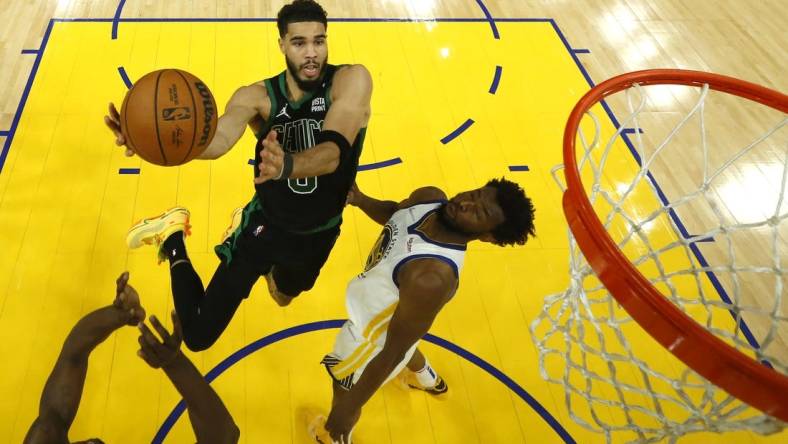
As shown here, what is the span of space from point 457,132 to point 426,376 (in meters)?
2.43

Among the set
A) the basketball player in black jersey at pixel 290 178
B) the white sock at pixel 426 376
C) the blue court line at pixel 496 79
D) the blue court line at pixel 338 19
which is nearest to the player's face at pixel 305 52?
the basketball player in black jersey at pixel 290 178

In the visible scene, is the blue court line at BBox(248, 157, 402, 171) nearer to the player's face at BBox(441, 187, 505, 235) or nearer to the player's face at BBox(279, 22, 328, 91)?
the player's face at BBox(279, 22, 328, 91)

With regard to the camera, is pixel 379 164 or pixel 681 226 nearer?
pixel 681 226

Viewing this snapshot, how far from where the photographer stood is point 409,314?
2.53 meters

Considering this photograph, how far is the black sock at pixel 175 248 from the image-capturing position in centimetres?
362

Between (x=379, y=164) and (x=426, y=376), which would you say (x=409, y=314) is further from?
(x=379, y=164)

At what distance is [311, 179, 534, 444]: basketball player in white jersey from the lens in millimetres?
2562

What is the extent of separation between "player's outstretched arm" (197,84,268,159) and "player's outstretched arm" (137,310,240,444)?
0.93 m

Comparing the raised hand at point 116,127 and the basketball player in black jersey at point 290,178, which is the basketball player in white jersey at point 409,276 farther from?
the raised hand at point 116,127

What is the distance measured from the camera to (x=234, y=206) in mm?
4555

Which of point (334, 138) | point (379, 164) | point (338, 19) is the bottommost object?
point (334, 138)

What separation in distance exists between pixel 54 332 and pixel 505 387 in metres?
2.72

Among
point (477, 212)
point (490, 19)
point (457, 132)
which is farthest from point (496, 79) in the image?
point (477, 212)

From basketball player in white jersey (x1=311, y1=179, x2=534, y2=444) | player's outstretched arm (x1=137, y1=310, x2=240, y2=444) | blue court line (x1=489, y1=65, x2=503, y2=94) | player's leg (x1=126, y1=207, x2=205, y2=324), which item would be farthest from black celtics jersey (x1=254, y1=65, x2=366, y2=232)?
blue court line (x1=489, y1=65, x2=503, y2=94)
